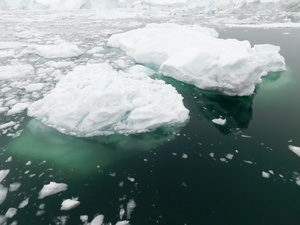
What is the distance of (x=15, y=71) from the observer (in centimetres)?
953

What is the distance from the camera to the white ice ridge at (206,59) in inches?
294

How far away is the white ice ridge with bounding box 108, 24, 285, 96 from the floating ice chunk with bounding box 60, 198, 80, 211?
5.33 m

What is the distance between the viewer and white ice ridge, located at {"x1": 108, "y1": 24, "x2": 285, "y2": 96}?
294 inches

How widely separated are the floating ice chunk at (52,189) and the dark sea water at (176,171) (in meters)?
0.10

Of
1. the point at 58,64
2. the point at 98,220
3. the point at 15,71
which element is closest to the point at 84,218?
the point at 98,220

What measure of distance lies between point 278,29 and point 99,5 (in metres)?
24.4

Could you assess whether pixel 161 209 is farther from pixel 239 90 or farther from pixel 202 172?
pixel 239 90

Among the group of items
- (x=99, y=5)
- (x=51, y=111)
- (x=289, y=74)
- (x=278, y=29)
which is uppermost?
(x=51, y=111)

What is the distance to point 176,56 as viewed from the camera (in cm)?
927

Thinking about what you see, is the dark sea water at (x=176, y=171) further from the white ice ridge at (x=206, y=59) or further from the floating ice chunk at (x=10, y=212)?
the white ice ridge at (x=206, y=59)

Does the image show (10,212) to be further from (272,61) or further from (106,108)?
(272,61)

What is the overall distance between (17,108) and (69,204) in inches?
155

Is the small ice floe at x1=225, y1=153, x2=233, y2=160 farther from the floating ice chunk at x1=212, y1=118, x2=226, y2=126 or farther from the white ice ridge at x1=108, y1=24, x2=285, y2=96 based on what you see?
the white ice ridge at x1=108, y1=24, x2=285, y2=96

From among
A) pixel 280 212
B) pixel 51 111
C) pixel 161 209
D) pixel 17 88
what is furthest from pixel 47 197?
pixel 17 88
